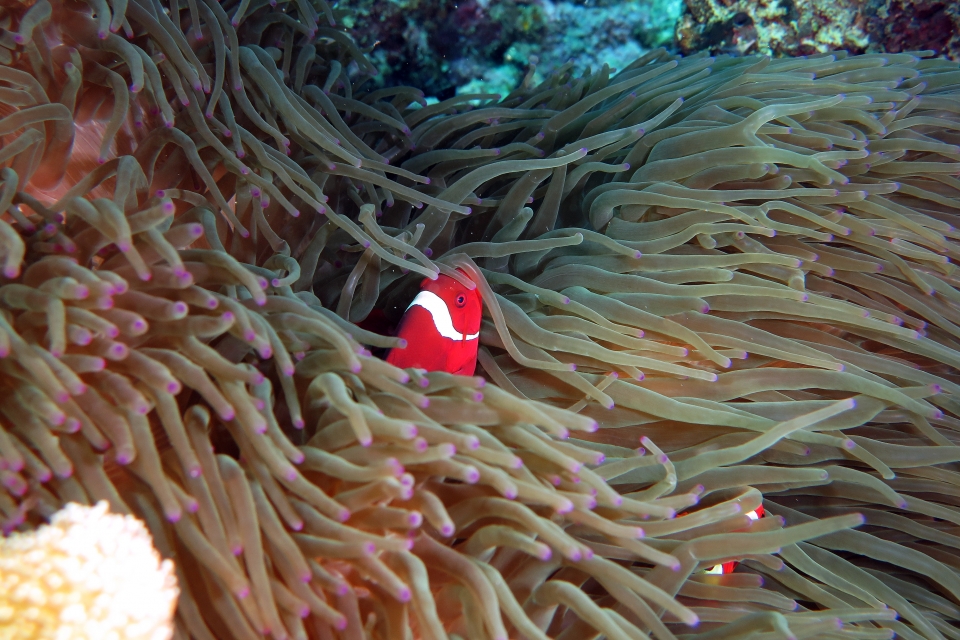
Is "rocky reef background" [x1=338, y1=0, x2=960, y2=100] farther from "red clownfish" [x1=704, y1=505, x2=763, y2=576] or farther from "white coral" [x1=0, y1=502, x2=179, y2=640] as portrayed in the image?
"white coral" [x1=0, y1=502, x2=179, y2=640]

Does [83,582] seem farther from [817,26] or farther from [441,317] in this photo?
[817,26]

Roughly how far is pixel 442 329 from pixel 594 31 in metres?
1.72

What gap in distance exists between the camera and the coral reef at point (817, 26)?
88.7 inches

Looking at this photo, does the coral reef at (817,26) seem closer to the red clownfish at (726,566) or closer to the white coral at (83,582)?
the red clownfish at (726,566)

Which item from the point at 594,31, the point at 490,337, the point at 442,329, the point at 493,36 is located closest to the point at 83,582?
the point at 442,329

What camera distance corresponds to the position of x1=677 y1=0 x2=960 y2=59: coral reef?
2254 millimetres

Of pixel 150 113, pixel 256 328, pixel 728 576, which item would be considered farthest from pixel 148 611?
pixel 150 113

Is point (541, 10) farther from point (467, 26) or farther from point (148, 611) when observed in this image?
point (148, 611)

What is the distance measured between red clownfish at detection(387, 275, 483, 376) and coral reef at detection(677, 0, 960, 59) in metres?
1.74

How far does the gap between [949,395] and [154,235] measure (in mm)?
1613

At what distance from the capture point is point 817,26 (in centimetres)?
235

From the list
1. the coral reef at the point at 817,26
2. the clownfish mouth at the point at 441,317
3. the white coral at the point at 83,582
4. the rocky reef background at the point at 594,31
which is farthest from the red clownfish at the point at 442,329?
the coral reef at the point at 817,26

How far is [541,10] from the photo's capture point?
2.41 m

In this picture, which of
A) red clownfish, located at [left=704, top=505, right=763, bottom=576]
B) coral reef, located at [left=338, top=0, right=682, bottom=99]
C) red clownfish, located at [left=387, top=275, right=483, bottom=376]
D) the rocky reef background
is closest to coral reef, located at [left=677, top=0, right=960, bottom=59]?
the rocky reef background
